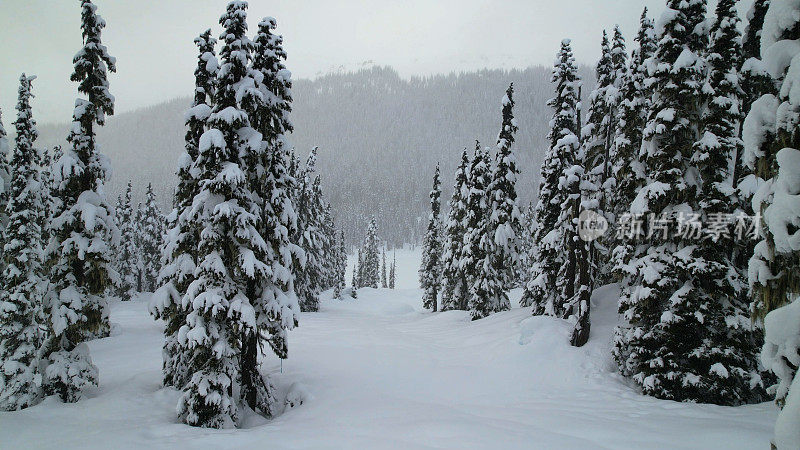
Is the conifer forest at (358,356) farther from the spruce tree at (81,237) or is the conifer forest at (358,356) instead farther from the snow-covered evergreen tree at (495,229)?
the snow-covered evergreen tree at (495,229)

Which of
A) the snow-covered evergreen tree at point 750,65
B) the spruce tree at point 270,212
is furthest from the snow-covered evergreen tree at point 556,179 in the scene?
the spruce tree at point 270,212

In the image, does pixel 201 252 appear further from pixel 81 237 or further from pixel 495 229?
pixel 495 229

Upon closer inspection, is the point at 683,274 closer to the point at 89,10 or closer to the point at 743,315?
the point at 743,315

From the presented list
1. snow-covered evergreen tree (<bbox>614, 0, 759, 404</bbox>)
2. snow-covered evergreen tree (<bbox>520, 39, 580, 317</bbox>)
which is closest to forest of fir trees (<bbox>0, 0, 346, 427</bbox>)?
snow-covered evergreen tree (<bbox>614, 0, 759, 404</bbox>)

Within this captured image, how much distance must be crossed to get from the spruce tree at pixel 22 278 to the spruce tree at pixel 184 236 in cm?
472

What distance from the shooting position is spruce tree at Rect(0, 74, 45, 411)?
14383mm

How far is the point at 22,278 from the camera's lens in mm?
17188

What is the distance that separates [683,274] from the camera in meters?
14.2

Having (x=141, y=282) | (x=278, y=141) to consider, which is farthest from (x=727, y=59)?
(x=141, y=282)

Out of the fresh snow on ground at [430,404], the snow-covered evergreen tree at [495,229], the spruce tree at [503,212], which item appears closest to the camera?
the fresh snow on ground at [430,404]

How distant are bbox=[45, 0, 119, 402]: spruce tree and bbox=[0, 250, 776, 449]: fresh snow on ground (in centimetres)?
137

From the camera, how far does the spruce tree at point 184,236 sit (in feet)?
43.6

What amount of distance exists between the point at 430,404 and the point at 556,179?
47.5 ft

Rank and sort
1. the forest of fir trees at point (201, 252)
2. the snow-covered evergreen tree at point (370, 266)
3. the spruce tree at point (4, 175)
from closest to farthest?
1. the forest of fir trees at point (201, 252)
2. the spruce tree at point (4, 175)
3. the snow-covered evergreen tree at point (370, 266)
